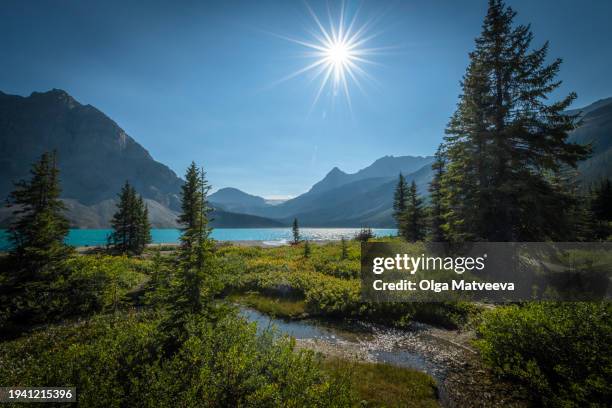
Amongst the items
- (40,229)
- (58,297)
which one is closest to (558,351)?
(58,297)

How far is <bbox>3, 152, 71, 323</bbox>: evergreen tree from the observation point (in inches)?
505

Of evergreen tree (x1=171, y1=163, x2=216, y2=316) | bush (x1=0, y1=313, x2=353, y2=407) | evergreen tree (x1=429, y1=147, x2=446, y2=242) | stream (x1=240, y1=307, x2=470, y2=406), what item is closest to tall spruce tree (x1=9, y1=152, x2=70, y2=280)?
bush (x1=0, y1=313, x2=353, y2=407)

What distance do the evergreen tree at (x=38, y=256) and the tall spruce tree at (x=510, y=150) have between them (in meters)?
24.5

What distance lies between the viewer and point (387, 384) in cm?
741

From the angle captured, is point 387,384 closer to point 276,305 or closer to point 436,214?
point 276,305

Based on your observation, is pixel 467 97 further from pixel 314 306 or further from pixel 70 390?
pixel 70 390

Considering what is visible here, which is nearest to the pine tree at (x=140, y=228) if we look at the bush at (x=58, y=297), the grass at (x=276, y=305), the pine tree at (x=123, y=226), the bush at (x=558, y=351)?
the pine tree at (x=123, y=226)

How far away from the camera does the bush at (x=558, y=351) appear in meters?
5.04

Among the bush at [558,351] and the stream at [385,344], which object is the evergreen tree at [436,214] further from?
the bush at [558,351]

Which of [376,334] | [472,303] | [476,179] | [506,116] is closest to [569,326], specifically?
[376,334]

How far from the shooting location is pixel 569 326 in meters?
6.10

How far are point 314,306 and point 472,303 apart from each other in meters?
8.55

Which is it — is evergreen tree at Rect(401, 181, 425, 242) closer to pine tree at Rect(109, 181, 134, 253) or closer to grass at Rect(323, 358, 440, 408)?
grass at Rect(323, 358, 440, 408)

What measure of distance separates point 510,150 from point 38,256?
2869 centimetres
